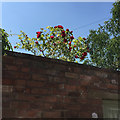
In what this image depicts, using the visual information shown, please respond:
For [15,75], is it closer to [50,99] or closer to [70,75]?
[50,99]

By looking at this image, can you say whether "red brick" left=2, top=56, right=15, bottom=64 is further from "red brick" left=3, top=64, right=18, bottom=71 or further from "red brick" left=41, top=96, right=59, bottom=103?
"red brick" left=41, top=96, right=59, bottom=103

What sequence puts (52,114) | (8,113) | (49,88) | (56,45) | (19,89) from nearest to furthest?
(8,113)
(19,89)
(52,114)
(49,88)
(56,45)

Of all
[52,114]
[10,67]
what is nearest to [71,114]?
[52,114]

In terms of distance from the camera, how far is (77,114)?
3.12 m

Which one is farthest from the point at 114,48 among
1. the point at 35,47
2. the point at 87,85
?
the point at 87,85

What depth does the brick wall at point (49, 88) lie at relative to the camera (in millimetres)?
2670

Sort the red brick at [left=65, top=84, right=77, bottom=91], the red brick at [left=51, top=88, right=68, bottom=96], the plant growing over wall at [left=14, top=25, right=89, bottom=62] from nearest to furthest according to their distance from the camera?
the red brick at [left=51, top=88, right=68, bottom=96] → the red brick at [left=65, top=84, right=77, bottom=91] → the plant growing over wall at [left=14, top=25, right=89, bottom=62]

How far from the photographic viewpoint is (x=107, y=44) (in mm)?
8398

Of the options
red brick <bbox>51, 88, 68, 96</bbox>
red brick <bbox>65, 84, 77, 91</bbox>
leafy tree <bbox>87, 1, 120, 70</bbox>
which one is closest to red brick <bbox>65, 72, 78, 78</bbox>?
red brick <bbox>65, 84, 77, 91</bbox>

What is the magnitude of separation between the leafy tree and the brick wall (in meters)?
4.65

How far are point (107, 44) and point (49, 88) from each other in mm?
5994

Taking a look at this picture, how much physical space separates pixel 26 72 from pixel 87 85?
3.86 ft

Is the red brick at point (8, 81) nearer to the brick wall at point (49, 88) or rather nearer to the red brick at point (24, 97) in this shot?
the brick wall at point (49, 88)

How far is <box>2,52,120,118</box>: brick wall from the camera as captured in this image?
2.67 metres
